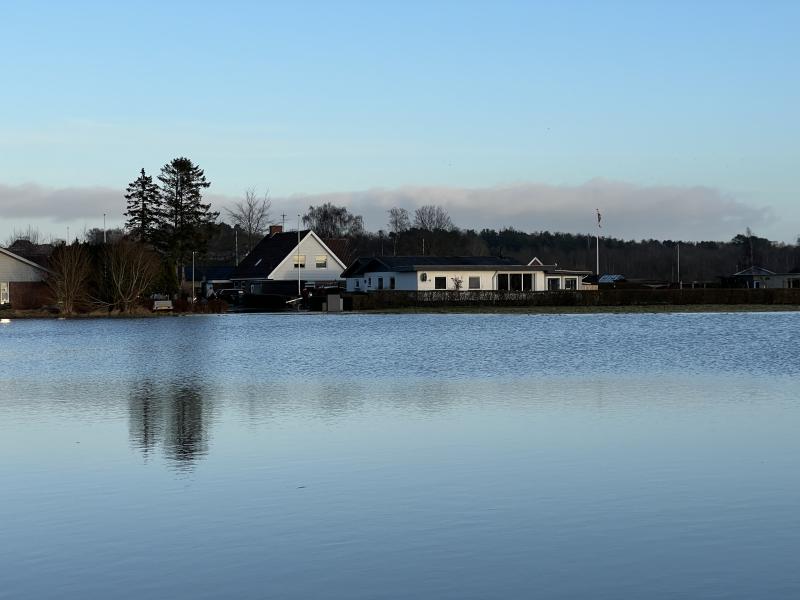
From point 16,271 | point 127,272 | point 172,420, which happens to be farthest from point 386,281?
point 172,420

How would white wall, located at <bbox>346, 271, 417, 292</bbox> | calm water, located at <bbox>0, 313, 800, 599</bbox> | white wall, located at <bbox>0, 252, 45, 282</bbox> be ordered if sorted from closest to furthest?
calm water, located at <bbox>0, 313, 800, 599</bbox> → white wall, located at <bbox>0, 252, 45, 282</bbox> → white wall, located at <bbox>346, 271, 417, 292</bbox>

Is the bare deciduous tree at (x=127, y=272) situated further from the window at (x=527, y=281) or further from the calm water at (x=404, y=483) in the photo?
the calm water at (x=404, y=483)

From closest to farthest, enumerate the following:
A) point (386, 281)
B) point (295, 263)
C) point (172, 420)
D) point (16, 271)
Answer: point (172, 420) < point (16, 271) < point (386, 281) < point (295, 263)

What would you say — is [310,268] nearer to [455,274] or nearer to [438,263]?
[438,263]

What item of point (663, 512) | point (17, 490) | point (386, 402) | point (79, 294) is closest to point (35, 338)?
point (79, 294)

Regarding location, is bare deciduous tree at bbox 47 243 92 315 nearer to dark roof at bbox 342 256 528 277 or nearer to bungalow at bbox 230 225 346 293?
dark roof at bbox 342 256 528 277

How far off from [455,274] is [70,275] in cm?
3464

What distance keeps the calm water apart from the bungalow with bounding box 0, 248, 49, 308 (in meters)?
58.1

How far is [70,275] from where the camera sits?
79000 mm

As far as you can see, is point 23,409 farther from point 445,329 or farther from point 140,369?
point 445,329

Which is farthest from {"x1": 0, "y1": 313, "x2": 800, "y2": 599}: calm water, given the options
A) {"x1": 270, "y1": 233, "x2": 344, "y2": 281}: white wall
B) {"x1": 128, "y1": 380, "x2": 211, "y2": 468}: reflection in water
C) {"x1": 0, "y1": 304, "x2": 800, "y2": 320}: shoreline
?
{"x1": 270, "y1": 233, "x2": 344, "y2": 281}: white wall

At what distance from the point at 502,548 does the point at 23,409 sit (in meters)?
15.1

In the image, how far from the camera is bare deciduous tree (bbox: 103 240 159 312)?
258 ft

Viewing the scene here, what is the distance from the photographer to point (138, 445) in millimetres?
17531
